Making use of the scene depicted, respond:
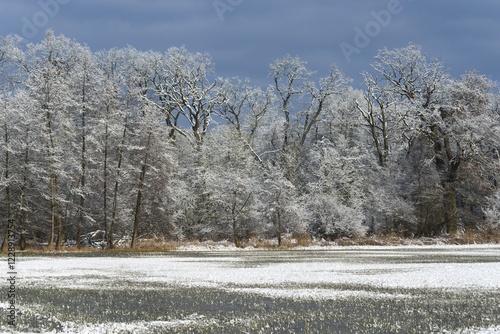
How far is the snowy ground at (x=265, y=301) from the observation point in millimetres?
10422

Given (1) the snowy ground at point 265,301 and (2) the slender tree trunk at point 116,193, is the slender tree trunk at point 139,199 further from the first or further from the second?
(1) the snowy ground at point 265,301

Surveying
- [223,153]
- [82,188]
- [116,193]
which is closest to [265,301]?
[82,188]

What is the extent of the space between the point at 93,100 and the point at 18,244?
14251mm

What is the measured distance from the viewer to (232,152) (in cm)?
5800

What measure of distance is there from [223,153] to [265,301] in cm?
4600

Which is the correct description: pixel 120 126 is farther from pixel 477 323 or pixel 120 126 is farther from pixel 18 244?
pixel 477 323

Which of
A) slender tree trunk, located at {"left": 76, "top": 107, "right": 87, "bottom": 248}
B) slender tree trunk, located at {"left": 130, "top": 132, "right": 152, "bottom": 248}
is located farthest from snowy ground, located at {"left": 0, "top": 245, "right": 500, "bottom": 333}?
slender tree trunk, located at {"left": 130, "top": 132, "right": 152, "bottom": 248}

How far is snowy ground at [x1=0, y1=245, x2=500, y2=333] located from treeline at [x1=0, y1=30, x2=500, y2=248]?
24534 mm

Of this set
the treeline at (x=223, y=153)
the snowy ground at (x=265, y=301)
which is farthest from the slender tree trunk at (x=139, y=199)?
the snowy ground at (x=265, y=301)

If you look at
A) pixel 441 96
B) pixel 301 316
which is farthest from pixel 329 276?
pixel 441 96

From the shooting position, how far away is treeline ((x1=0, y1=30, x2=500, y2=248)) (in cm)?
4522

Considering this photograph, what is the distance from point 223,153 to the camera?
59469mm

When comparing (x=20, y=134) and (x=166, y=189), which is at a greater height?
(x=20, y=134)

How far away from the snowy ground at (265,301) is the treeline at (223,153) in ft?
80.5
